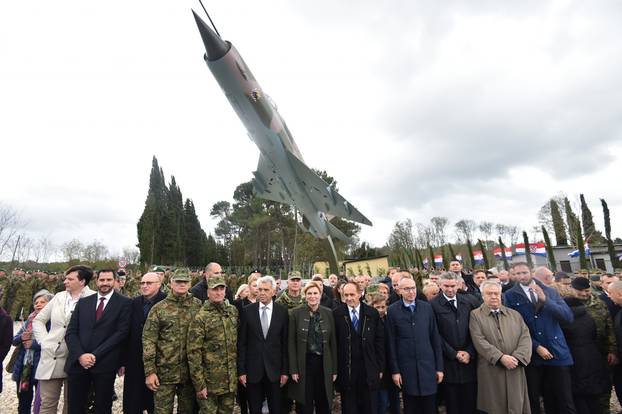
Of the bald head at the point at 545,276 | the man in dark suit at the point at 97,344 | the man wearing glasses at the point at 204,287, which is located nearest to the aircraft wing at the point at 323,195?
the man wearing glasses at the point at 204,287

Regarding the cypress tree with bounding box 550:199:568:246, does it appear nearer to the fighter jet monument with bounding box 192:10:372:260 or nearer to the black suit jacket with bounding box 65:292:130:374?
the fighter jet monument with bounding box 192:10:372:260

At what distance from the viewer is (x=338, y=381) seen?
3.56 meters

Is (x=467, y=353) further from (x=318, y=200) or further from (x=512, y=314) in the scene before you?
(x=318, y=200)

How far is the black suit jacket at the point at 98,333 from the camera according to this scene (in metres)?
3.23

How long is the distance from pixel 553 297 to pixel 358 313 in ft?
6.88

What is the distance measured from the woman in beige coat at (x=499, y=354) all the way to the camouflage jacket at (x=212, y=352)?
2494 millimetres

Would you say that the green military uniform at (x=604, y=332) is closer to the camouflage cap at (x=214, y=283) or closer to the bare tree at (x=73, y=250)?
the camouflage cap at (x=214, y=283)

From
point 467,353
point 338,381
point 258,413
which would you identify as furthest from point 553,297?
point 258,413

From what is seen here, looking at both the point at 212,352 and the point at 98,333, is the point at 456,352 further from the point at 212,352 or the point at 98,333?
the point at 98,333

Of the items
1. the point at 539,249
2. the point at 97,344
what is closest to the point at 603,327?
the point at 97,344

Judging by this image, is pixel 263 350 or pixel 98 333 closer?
pixel 98 333

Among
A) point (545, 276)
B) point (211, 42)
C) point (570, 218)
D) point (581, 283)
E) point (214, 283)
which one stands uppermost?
point (211, 42)

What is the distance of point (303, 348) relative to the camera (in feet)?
11.4

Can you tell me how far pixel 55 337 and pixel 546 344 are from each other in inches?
200
